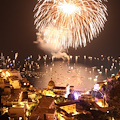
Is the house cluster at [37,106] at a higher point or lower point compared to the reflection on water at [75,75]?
higher

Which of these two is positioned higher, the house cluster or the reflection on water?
the house cluster

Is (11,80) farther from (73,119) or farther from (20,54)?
(20,54)

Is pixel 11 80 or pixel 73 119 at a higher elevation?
pixel 11 80

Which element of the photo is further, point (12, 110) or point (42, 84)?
point (42, 84)

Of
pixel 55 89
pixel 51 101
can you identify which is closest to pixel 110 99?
pixel 55 89

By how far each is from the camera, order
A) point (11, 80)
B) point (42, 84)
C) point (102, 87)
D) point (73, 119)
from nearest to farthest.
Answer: point (73, 119), point (11, 80), point (102, 87), point (42, 84)

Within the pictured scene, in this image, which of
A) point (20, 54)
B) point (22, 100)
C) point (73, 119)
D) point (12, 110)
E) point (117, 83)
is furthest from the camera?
point (20, 54)

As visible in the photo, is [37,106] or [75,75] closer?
[37,106]

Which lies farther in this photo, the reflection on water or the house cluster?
the reflection on water

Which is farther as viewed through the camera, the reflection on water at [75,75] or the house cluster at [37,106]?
the reflection on water at [75,75]

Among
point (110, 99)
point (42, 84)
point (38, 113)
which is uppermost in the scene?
point (38, 113)

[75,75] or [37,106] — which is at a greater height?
[37,106]
